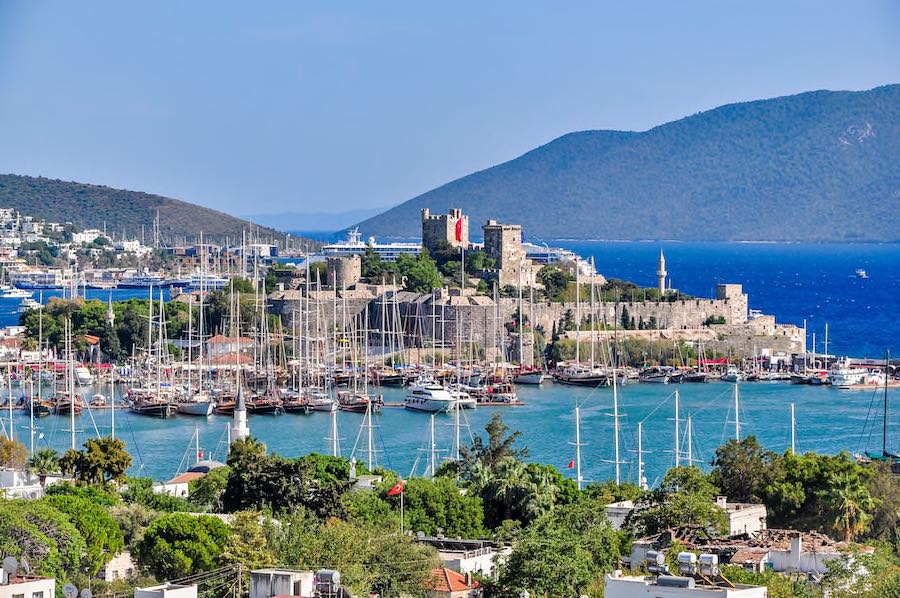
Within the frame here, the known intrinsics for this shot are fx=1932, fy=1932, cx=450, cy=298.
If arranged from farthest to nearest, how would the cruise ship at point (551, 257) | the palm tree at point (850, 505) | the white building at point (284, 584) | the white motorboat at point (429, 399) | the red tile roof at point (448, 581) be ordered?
the cruise ship at point (551, 257) → the white motorboat at point (429, 399) → the palm tree at point (850, 505) → the red tile roof at point (448, 581) → the white building at point (284, 584)

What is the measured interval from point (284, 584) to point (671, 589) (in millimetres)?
2764

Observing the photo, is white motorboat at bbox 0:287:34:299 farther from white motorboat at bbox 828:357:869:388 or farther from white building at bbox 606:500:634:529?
white building at bbox 606:500:634:529

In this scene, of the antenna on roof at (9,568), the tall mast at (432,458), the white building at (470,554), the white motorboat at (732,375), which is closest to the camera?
the antenna on roof at (9,568)

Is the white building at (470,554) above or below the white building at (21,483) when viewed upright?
below

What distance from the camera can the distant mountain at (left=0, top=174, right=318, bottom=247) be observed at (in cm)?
17412

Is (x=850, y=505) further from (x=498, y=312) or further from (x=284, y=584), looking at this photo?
(x=498, y=312)

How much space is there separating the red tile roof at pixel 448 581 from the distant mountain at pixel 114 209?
495 feet

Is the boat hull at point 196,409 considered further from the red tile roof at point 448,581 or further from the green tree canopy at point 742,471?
the red tile roof at point 448,581

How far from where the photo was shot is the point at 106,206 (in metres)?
180

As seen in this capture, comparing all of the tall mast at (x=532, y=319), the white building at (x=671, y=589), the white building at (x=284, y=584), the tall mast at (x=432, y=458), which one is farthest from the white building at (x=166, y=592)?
the tall mast at (x=532, y=319)

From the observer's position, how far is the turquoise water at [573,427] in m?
36.5

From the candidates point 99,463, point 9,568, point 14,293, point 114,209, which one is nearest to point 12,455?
point 99,463

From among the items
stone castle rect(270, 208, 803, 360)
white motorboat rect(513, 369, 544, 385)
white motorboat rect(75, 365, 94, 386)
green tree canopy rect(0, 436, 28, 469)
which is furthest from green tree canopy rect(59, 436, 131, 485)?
stone castle rect(270, 208, 803, 360)

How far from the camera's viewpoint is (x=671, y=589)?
12.2 m
